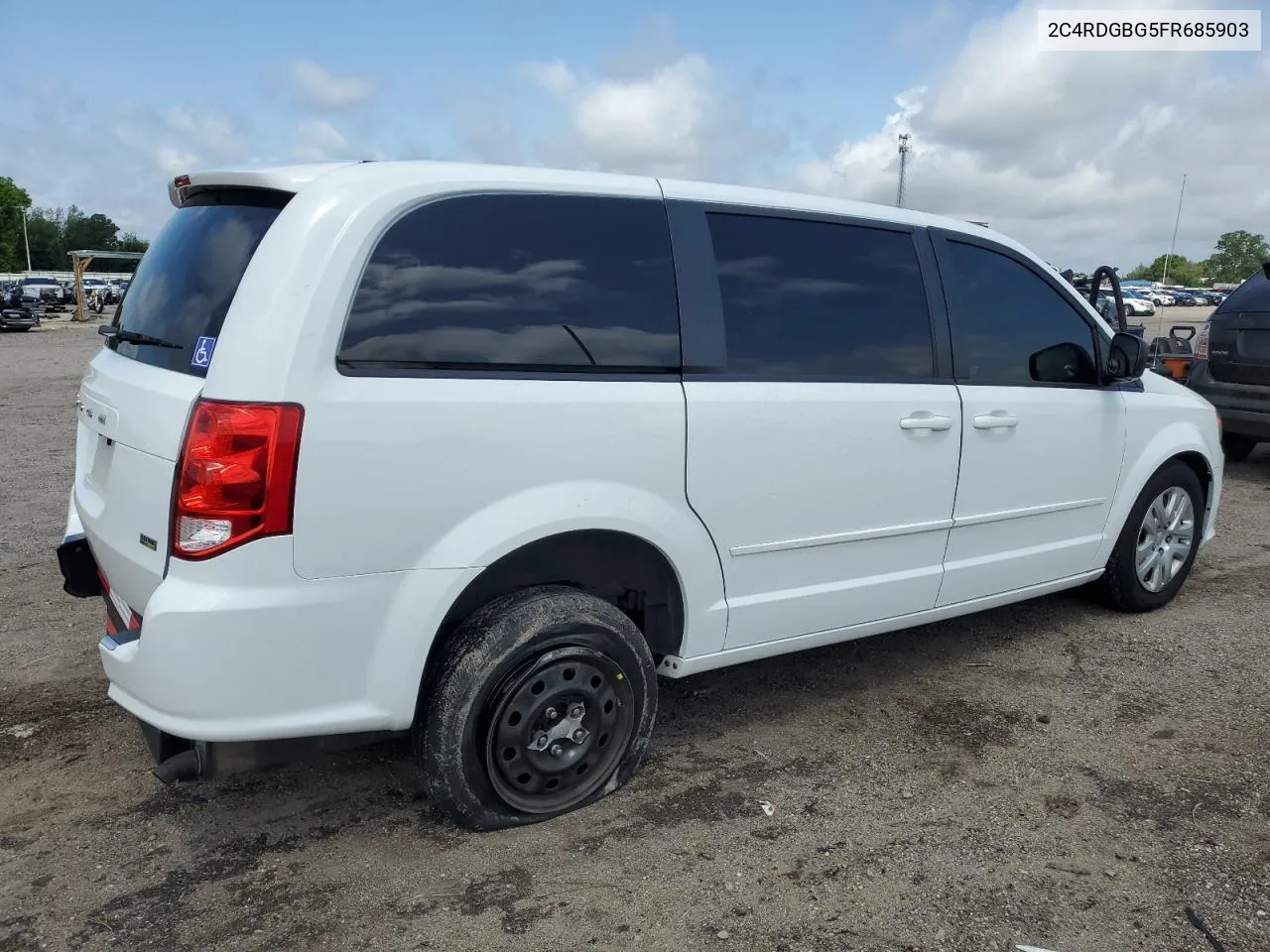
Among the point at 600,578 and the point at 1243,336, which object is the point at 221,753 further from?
the point at 1243,336

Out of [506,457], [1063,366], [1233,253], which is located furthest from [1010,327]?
[1233,253]

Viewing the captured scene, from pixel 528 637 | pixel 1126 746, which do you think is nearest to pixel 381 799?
pixel 528 637

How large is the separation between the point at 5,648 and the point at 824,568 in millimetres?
3372

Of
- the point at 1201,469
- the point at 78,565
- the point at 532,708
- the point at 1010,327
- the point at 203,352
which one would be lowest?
the point at 532,708

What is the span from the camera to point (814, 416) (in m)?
3.22

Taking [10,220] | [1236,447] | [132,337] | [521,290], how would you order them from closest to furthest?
[521,290], [132,337], [1236,447], [10,220]

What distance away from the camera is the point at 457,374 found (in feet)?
8.52

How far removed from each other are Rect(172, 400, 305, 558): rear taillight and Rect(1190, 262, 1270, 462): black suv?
7.73m

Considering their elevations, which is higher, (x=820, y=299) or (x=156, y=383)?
(x=820, y=299)

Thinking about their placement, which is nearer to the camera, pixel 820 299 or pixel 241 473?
pixel 241 473

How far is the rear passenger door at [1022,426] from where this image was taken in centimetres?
377

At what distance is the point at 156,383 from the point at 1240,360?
7.98 m

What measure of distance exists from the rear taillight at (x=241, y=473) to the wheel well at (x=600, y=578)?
0.59 meters

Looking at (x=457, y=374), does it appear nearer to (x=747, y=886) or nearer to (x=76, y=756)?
(x=747, y=886)
